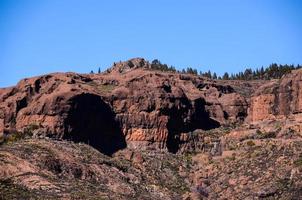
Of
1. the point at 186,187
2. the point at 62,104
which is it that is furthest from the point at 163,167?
the point at 62,104

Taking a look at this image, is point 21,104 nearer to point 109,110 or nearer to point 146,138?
point 109,110

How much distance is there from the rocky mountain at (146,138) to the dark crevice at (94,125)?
17cm

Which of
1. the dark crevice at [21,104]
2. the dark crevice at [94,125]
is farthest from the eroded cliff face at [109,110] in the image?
the dark crevice at [21,104]

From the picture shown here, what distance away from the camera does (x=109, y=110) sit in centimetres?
15862

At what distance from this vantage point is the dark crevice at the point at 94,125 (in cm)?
14988

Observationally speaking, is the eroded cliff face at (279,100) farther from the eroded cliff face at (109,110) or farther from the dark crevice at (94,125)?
the dark crevice at (94,125)

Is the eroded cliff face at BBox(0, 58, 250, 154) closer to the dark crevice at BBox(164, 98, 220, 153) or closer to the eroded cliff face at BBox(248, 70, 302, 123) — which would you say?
the dark crevice at BBox(164, 98, 220, 153)

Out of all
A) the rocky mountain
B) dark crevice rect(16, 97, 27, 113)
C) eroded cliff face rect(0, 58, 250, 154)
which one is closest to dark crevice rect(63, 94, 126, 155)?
→ eroded cliff face rect(0, 58, 250, 154)

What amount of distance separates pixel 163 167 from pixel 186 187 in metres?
6.92

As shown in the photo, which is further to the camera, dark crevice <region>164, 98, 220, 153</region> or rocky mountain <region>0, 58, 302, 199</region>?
dark crevice <region>164, 98, 220, 153</region>

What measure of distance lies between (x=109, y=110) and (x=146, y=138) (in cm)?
799

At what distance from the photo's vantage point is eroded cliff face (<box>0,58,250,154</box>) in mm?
150750

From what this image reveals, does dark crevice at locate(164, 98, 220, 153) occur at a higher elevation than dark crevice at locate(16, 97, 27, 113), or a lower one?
lower

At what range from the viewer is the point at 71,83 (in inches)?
6250
